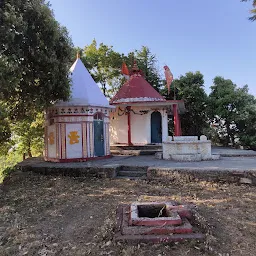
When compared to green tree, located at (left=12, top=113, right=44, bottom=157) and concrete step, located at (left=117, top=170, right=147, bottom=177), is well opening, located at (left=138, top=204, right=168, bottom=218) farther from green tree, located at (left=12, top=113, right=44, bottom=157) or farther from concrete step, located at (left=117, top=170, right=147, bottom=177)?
green tree, located at (left=12, top=113, right=44, bottom=157)

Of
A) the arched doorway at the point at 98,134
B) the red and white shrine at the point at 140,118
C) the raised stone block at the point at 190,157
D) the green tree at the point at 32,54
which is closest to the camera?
the green tree at the point at 32,54

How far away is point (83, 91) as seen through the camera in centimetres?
1230

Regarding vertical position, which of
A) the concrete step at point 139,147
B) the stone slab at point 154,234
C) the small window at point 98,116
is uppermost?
the small window at point 98,116

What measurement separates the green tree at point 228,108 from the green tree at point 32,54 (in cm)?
1246

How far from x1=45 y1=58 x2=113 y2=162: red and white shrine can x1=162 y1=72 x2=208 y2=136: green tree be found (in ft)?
34.6

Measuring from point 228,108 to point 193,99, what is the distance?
3.33 meters

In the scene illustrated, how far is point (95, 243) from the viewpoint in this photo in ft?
13.2

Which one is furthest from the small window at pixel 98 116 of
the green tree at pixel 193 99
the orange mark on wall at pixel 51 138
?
the green tree at pixel 193 99

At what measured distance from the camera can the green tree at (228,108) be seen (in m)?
17.9

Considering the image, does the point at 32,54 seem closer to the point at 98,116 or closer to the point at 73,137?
the point at 73,137

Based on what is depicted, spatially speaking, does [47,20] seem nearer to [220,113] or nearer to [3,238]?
[3,238]

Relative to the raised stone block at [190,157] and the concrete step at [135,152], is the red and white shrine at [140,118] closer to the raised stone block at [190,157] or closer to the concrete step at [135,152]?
the concrete step at [135,152]

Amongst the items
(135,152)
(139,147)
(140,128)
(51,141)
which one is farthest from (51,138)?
(140,128)

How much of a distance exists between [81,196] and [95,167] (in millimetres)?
2566
